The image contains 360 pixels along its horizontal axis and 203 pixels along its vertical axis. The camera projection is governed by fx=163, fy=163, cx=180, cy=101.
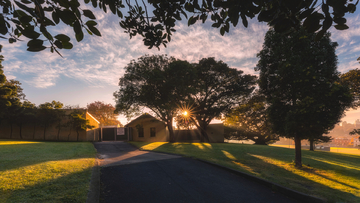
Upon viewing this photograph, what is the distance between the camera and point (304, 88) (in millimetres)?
7195

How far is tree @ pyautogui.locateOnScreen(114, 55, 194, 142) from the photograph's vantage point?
58.1 ft

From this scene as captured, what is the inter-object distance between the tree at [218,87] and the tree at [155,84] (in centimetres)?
409

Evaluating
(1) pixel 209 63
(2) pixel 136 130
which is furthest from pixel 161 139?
(1) pixel 209 63

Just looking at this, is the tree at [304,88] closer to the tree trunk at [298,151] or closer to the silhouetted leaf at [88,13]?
the tree trunk at [298,151]

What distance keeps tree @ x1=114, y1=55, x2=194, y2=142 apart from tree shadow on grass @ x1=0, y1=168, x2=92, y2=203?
44.6ft

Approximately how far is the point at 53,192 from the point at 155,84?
15201 millimetres

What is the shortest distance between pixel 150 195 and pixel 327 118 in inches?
303

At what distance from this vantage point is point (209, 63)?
22.5m

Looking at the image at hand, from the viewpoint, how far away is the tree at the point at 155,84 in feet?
58.1

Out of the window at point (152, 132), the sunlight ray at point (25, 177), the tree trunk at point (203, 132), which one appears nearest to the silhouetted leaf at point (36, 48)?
the sunlight ray at point (25, 177)

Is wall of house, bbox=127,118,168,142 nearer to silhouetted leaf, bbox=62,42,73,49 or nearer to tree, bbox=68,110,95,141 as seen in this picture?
tree, bbox=68,110,95,141

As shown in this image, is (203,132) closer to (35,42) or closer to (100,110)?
(35,42)

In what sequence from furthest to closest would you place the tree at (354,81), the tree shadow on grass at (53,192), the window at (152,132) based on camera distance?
the window at (152,132) < the tree at (354,81) < the tree shadow on grass at (53,192)

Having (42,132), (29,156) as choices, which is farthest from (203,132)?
(42,132)
